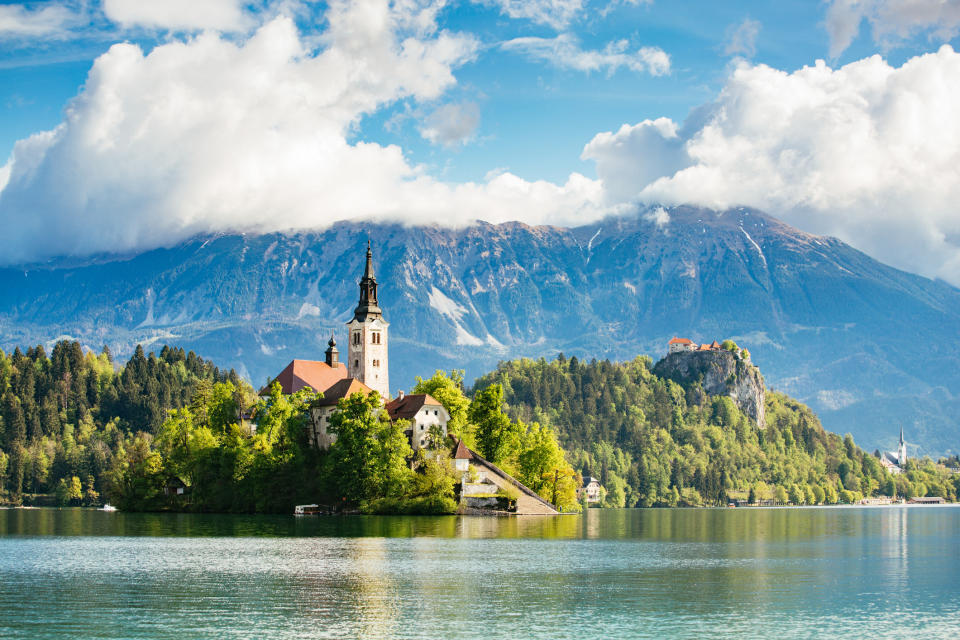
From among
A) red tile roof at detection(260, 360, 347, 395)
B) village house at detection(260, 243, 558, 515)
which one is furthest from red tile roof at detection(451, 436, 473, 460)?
red tile roof at detection(260, 360, 347, 395)

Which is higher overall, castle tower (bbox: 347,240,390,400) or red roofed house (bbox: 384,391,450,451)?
castle tower (bbox: 347,240,390,400)

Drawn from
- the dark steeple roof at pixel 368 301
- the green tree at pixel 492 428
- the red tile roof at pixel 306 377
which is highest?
the dark steeple roof at pixel 368 301

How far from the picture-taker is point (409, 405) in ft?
468

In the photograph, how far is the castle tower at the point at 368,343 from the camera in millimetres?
172125

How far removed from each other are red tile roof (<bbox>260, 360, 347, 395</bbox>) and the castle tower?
2895 mm

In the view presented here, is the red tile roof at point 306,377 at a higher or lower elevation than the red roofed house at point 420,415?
higher

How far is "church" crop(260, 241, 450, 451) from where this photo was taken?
141500 millimetres

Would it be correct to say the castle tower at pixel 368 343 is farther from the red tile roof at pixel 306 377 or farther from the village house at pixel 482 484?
the village house at pixel 482 484

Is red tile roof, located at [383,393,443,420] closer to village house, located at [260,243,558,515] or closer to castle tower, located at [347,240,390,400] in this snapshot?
village house, located at [260,243,558,515]

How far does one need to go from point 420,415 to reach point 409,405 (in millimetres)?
2350

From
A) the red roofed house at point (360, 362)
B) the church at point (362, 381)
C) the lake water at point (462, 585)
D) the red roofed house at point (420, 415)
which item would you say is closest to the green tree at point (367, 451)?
the church at point (362, 381)

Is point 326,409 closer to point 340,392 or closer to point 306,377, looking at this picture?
point 340,392

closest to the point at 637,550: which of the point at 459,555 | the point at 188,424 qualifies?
the point at 459,555

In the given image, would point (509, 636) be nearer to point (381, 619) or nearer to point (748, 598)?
point (381, 619)
